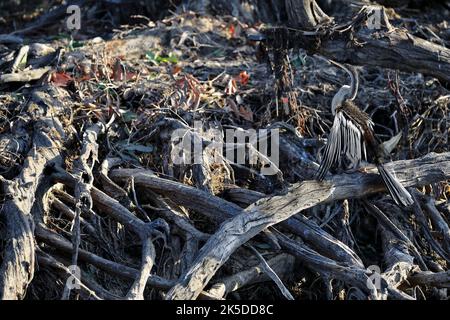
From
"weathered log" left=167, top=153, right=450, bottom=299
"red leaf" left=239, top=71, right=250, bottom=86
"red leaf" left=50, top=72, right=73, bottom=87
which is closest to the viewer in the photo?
"weathered log" left=167, top=153, right=450, bottom=299

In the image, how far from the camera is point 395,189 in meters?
4.69

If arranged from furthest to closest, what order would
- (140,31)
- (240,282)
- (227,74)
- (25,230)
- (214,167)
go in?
(140,31)
(227,74)
(214,167)
(240,282)
(25,230)

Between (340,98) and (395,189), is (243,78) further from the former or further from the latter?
(395,189)

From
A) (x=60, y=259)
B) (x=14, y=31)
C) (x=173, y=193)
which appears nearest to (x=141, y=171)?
(x=173, y=193)

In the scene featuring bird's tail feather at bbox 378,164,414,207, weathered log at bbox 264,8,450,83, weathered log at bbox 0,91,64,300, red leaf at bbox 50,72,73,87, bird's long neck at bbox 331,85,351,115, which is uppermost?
weathered log at bbox 264,8,450,83

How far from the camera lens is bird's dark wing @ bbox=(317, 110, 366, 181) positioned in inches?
187

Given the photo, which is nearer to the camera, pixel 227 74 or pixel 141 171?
pixel 141 171

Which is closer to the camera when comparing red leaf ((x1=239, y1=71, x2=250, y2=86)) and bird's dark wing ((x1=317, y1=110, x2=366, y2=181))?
bird's dark wing ((x1=317, y1=110, x2=366, y2=181))

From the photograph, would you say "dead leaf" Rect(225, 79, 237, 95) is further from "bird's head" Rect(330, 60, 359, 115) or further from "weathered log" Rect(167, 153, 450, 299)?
"weathered log" Rect(167, 153, 450, 299)

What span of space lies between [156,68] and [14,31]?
162 cm

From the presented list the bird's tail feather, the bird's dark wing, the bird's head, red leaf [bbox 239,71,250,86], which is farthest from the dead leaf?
→ the bird's tail feather

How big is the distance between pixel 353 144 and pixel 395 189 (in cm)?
35

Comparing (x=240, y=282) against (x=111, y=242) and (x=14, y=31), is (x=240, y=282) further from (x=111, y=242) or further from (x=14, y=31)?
(x=14, y=31)
